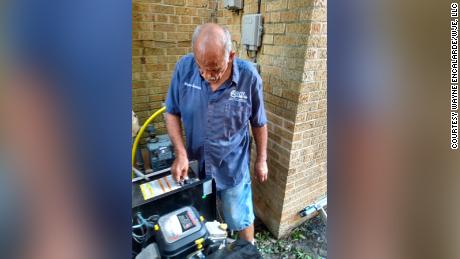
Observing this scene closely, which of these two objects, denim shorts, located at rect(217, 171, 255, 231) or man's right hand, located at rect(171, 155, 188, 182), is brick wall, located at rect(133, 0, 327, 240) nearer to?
denim shorts, located at rect(217, 171, 255, 231)

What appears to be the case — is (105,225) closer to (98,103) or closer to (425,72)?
(98,103)

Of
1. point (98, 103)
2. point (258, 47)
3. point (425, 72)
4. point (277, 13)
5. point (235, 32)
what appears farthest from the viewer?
point (235, 32)

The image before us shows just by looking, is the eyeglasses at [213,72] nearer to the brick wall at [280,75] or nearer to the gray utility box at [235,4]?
the brick wall at [280,75]

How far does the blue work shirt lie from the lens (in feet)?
4.03

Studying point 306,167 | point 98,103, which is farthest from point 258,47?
point 98,103

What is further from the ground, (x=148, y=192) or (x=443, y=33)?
(x=443, y=33)

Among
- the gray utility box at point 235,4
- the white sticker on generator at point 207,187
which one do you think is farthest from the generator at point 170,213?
the gray utility box at point 235,4

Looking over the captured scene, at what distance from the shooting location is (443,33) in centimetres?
38

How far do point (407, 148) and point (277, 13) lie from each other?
110 cm

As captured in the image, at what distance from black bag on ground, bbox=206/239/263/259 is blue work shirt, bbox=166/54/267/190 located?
534 mm

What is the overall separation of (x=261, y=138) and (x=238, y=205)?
43 centimetres

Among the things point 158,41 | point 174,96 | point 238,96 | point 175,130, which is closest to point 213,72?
point 238,96

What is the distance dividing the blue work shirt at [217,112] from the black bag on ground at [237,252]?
0.53 metres

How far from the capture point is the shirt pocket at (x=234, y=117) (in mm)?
1250
